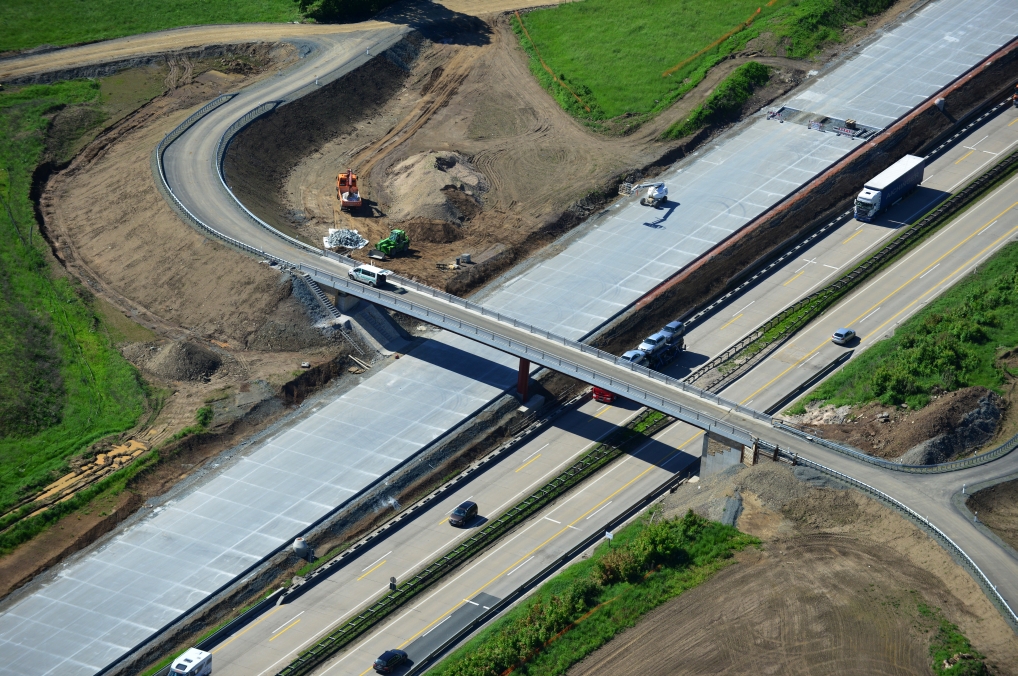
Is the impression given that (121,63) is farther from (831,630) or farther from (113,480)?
(831,630)

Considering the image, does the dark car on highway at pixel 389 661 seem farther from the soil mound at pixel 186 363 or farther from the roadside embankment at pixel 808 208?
the roadside embankment at pixel 808 208

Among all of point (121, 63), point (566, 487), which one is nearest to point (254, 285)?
point (566, 487)

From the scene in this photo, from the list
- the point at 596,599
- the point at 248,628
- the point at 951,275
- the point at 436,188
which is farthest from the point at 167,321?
the point at 951,275

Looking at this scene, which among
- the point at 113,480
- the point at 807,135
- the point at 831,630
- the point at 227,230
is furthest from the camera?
the point at 807,135

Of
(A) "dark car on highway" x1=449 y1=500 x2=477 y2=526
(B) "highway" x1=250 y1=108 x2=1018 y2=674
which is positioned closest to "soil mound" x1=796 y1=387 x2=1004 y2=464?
(B) "highway" x1=250 y1=108 x2=1018 y2=674

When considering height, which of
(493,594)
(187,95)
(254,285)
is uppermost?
(187,95)

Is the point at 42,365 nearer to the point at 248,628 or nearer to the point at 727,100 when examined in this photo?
the point at 248,628
